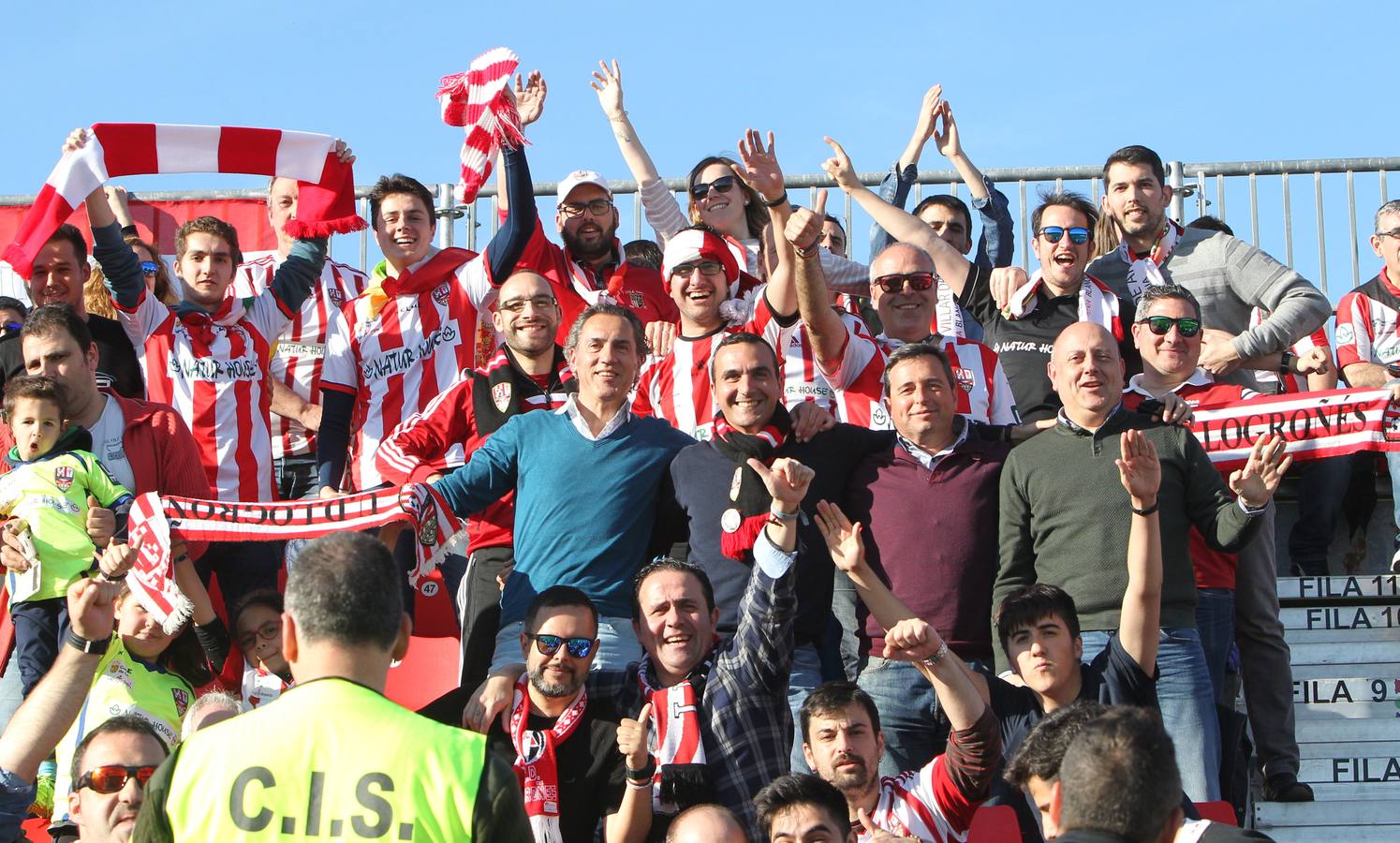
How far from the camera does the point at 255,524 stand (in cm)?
780

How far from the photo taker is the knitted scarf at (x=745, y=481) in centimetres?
660

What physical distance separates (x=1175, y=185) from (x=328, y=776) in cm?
1008

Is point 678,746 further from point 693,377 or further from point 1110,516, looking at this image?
point 693,377

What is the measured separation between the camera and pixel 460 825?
136 inches

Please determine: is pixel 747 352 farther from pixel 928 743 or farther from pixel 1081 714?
pixel 1081 714

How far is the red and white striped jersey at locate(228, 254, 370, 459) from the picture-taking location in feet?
31.8

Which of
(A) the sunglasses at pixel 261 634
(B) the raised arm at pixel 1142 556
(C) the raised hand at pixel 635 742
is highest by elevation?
(B) the raised arm at pixel 1142 556

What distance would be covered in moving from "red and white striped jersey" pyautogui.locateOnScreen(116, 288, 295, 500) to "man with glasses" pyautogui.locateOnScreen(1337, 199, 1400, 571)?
5413mm

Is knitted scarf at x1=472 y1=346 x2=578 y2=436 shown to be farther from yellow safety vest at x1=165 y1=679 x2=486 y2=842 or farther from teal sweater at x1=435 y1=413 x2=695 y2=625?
yellow safety vest at x1=165 y1=679 x2=486 y2=842

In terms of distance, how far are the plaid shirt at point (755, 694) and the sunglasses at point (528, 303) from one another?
6.96ft

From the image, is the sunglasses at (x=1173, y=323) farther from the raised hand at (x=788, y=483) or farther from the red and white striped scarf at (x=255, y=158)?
the red and white striped scarf at (x=255, y=158)

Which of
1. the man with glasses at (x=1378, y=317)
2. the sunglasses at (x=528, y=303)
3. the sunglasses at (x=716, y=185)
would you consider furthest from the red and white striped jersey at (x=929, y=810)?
the man with glasses at (x=1378, y=317)

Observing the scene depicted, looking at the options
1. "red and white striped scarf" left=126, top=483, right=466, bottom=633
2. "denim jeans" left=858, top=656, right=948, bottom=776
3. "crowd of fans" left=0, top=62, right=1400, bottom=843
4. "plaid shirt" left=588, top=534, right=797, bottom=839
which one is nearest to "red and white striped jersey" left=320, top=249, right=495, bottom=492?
"crowd of fans" left=0, top=62, right=1400, bottom=843

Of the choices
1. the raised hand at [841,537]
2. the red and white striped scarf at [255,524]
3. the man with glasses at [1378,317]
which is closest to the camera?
the raised hand at [841,537]
